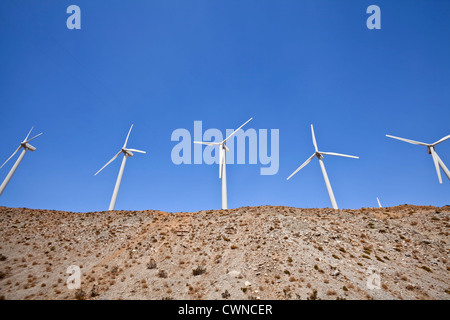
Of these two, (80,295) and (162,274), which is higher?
(162,274)

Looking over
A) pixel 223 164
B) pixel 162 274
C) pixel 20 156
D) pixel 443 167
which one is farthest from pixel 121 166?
pixel 443 167

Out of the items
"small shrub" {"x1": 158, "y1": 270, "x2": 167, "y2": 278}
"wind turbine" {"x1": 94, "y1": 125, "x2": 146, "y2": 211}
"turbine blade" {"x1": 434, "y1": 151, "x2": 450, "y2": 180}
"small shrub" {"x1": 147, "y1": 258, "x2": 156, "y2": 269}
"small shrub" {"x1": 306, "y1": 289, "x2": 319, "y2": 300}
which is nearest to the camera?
"small shrub" {"x1": 306, "y1": 289, "x2": 319, "y2": 300}

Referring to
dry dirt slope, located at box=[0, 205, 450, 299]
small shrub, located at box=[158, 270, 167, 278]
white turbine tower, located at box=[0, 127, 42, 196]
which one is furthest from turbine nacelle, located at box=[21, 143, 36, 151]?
small shrub, located at box=[158, 270, 167, 278]

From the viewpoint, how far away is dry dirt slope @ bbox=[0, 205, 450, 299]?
58.8 feet

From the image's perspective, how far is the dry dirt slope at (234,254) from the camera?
17.9 m

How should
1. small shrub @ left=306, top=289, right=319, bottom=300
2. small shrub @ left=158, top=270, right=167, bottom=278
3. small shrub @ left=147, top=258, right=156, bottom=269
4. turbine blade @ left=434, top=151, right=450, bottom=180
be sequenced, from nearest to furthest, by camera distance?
small shrub @ left=306, top=289, right=319, bottom=300 → small shrub @ left=158, top=270, right=167, bottom=278 → small shrub @ left=147, top=258, right=156, bottom=269 → turbine blade @ left=434, top=151, right=450, bottom=180

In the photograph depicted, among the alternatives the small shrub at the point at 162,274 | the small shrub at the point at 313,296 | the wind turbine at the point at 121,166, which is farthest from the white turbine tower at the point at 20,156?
the small shrub at the point at 313,296

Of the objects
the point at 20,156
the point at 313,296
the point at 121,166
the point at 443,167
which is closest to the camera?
the point at 313,296

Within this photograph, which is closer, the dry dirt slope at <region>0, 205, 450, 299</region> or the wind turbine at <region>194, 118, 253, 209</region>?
the dry dirt slope at <region>0, 205, 450, 299</region>

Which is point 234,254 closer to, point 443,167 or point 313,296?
point 313,296

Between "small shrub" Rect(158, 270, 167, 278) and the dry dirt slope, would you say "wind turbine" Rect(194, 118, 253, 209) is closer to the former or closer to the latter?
the dry dirt slope

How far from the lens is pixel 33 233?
32469 millimetres

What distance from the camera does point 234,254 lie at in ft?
78.6

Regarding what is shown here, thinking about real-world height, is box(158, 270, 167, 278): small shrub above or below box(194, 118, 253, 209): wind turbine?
below
